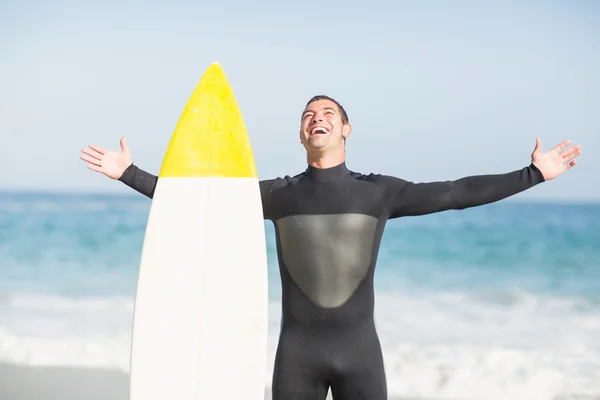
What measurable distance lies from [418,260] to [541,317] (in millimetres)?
3537

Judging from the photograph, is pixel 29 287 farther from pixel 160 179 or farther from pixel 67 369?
pixel 160 179

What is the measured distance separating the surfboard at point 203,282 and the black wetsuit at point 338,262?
17cm

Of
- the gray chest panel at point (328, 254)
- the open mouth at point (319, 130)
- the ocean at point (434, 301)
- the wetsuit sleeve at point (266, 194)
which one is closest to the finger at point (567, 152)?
the gray chest panel at point (328, 254)

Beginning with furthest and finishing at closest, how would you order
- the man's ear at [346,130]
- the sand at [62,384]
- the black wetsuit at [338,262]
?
the sand at [62,384]
the man's ear at [346,130]
the black wetsuit at [338,262]

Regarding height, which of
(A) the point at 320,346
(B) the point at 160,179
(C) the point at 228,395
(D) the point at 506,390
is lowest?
(D) the point at 506,390

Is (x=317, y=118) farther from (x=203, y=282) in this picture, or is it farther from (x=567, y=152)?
(x=567, y=152)

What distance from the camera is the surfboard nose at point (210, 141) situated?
3605 mm

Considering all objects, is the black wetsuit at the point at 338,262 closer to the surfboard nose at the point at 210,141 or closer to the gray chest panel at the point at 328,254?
the gray chest panel at the point at 328,254

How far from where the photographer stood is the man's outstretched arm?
3.39m

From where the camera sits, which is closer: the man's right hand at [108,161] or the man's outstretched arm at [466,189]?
the man's outstretched arm at [466,189]

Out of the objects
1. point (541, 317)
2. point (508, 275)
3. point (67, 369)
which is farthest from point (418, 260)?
point (67, 369)

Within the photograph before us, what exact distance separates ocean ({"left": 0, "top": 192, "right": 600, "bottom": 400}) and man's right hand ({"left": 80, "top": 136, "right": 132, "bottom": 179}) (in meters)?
3.91

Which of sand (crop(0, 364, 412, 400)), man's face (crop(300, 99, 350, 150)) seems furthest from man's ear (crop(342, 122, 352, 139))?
sand (crop(0, 364, 412, 400))

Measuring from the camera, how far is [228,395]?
3.45 meters
